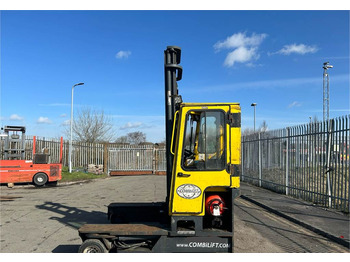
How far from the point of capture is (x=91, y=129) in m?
30.9

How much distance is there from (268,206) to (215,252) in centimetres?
526

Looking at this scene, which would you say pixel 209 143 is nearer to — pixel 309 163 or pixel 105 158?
pixel 309 163

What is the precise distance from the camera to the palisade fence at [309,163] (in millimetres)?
8078

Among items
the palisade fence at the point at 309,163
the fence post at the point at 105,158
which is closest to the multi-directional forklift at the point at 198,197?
the palisade fence at the point at 309,163

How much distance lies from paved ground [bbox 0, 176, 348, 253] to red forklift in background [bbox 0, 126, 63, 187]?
298 centimetres

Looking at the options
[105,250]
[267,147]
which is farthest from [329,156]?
[105,250]

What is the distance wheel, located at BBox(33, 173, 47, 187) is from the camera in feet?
46.6

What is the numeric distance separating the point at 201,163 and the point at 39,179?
1256 centimetres

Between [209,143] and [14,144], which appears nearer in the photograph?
[209,143]

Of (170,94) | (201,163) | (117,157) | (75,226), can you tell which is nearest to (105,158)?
(117,157)

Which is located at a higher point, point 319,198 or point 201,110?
point 201,110

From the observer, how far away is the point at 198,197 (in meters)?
4.20

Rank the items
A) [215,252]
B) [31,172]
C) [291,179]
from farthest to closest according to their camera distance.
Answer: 1. [31,172]
2. [291,179]
3. [215,252]
